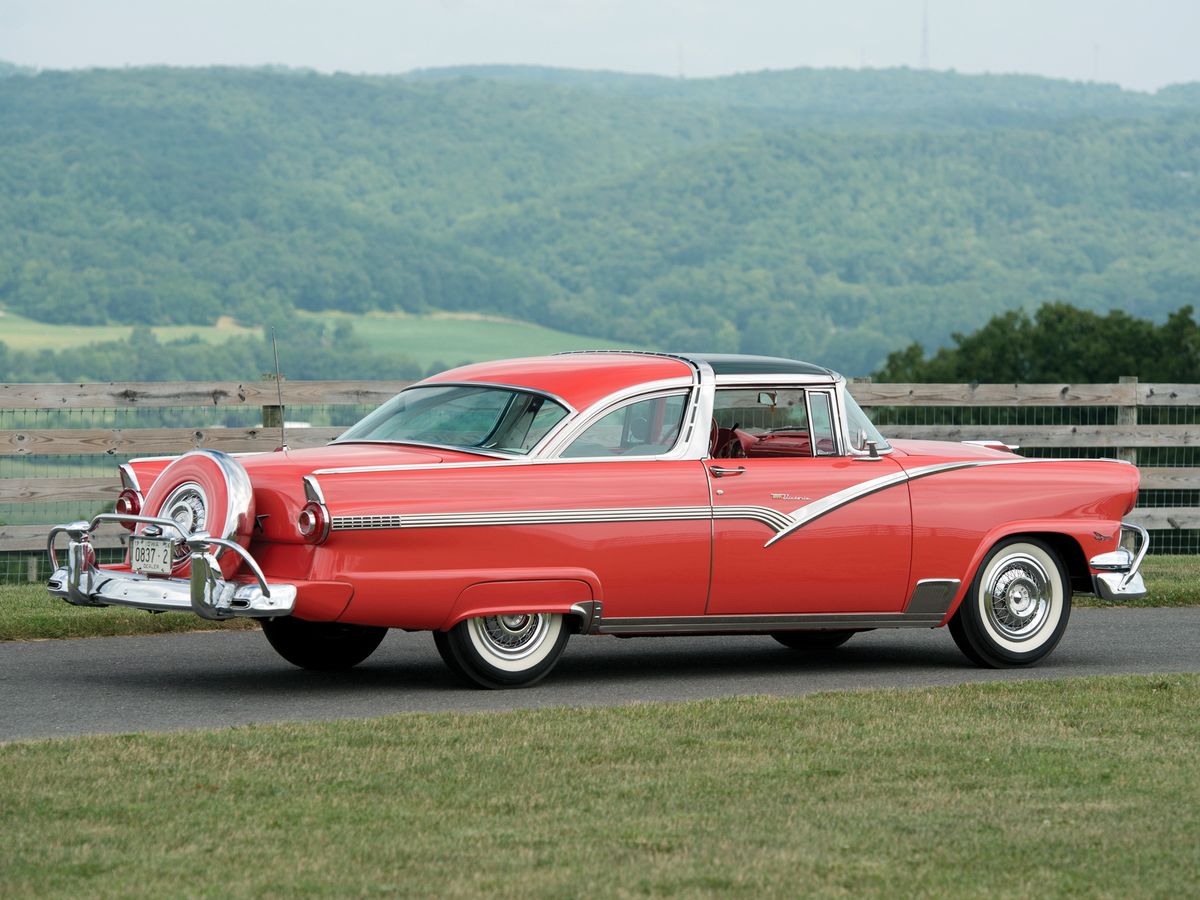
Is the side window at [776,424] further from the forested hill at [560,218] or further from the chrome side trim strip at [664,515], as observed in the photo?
the forested hill at [560,218]

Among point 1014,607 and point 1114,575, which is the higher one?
point 1114,575

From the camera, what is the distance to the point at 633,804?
5.99 meters

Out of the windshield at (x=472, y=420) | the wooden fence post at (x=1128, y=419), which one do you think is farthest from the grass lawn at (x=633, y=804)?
the wooden fence post at (x=1128, y=419)

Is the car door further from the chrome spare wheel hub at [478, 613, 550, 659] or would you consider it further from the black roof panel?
the chrome spare wheel hub at [478, 613, 550, 659]

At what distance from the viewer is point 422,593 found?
827 centimetres

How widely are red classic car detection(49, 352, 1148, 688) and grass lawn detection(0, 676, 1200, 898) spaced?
0.90m

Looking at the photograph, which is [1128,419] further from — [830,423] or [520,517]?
[520,517]

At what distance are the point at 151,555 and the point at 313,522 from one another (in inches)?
37.0

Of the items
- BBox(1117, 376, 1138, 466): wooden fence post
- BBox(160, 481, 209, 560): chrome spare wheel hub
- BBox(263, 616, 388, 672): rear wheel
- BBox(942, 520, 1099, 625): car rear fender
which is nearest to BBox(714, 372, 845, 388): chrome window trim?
BBox(942, 520, 1099, 625): car rear fender

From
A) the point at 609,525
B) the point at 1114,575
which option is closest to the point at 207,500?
the point at 609,525

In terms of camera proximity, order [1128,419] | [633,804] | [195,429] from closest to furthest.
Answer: [633,804]
[195,429]
[1128,419]

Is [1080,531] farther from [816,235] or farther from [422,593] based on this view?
[816,235]

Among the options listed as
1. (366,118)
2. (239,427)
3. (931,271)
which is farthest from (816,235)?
(239,427)

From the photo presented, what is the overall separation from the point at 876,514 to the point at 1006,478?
893 mm
